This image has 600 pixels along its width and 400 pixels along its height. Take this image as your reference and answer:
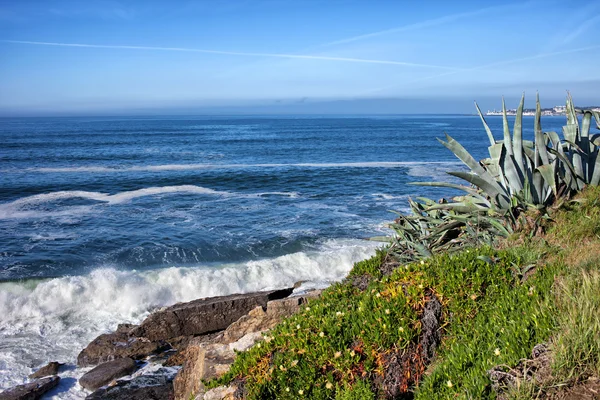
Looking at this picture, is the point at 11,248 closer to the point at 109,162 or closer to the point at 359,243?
the point at 359,243

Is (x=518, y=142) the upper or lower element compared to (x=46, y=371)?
upper

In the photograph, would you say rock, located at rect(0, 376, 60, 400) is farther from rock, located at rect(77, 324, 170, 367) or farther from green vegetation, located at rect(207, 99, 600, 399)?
green vegetation, located at rect(207, 99, 600, 399)

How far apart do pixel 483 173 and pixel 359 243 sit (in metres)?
9.21

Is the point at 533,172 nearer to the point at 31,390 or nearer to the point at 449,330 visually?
the point at 449,330

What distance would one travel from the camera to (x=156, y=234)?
17281 mm

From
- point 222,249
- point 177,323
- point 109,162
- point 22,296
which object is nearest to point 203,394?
point 177,323

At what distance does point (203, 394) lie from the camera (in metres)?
4.55

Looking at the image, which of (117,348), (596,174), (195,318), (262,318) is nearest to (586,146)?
(596,174)

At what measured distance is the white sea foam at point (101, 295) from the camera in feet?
30.4

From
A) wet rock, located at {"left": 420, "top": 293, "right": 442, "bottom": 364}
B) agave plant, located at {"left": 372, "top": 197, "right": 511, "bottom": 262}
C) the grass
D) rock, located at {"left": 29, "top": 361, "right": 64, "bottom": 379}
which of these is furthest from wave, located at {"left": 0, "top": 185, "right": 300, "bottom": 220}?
wet rock, located at {"left": 420, "top": 293, "right": 442, "bottom": 364}

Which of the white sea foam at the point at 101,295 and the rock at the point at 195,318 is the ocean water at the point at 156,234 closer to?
the white sea foam at the point at 101,295

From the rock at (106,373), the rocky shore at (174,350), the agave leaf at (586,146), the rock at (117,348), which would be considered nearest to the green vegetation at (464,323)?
the agave leaf at (586,146)

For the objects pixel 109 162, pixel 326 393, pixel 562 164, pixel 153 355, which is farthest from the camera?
pixel 109 162

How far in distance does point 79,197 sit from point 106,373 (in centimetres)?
1845
